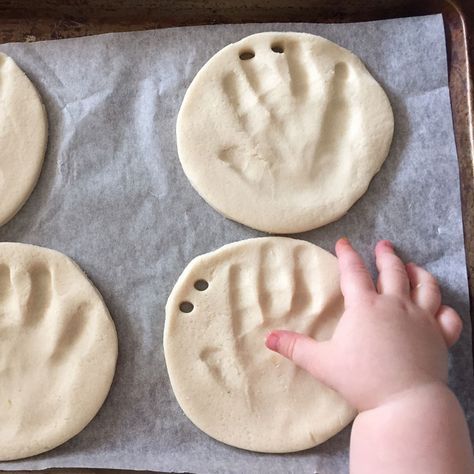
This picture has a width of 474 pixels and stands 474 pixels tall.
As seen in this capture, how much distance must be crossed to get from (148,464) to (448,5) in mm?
901

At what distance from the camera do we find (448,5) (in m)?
1.13

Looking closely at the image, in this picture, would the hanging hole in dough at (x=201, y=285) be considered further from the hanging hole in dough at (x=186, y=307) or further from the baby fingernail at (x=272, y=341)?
the baby fingernail at (x=272, y=341)

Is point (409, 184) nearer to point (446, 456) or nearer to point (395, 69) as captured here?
point (395, 69)

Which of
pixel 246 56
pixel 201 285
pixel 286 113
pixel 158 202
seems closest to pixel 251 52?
pixel 246 56

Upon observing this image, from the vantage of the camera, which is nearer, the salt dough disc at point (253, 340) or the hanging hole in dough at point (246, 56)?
the salt dough disc at point (253, 340)

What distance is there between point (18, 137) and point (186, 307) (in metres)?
0.40

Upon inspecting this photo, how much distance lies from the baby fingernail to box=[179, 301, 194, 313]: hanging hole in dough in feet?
0.44

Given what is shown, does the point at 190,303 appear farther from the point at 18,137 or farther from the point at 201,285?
the point at 18,137

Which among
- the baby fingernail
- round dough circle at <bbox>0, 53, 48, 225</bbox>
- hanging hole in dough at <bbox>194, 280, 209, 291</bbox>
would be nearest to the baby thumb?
the baby fingernail

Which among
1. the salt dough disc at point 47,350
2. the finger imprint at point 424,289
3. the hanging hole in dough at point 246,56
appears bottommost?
the salt dough disc at point 47,350

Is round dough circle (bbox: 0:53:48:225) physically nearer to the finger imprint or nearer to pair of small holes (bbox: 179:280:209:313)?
pair of small holes (bbox: 179:280:209:313)

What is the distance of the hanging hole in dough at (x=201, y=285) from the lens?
1.03 meters

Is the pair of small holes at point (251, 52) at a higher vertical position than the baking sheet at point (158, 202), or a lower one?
higher

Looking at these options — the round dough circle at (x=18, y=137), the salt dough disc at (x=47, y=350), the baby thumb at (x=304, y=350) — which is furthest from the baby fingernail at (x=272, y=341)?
the round dough circle at (x=18, y=137)
